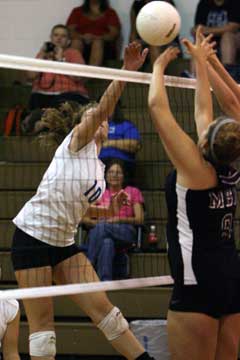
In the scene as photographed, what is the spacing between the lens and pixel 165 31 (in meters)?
5.01

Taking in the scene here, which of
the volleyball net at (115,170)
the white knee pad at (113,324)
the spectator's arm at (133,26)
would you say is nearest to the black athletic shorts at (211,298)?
the white knee pad at (113,324)

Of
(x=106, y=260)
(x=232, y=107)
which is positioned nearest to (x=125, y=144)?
(x=106, y=260)

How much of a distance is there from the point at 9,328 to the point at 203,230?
1.70m

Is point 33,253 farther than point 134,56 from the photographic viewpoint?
Yes

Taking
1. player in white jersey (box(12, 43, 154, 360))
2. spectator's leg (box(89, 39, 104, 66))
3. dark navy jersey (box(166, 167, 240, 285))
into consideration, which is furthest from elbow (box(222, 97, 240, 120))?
spectator's leg (box(89, 39, 104, 66))

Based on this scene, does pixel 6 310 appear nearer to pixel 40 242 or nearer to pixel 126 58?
pixel 40 242

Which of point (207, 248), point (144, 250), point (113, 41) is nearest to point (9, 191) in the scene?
point (144, 250)

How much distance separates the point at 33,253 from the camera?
17.8ft

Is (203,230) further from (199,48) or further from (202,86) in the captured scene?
(199,48)

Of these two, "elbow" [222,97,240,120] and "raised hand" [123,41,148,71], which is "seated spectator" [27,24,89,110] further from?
"elbow" [222,97,240,120]

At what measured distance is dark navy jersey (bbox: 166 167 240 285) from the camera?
13.7ft

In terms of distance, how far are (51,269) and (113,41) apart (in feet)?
15.9

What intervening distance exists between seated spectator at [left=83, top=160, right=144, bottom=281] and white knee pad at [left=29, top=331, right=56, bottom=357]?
75.2 inches

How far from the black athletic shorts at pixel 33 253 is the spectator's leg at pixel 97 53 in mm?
4465
